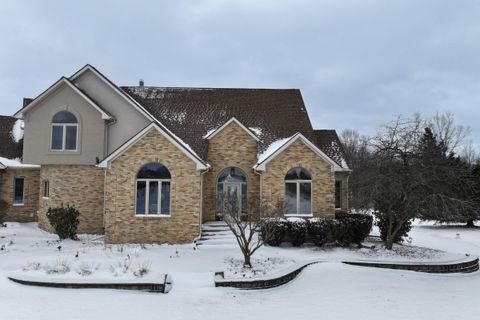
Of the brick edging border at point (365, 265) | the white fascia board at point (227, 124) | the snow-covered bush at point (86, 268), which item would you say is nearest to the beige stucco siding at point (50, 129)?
the white fascia board at point (227, 124)

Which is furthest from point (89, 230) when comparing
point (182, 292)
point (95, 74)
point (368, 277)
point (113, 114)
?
point (368, 277)

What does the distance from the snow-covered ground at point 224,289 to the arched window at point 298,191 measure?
2989 mm

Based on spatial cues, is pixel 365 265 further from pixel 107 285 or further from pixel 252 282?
pixel 107 285

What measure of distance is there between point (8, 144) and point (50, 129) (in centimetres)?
624

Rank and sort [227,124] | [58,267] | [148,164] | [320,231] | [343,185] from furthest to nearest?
[343,185]
[227,124]
[148,164]
[320,231]
[58,267]

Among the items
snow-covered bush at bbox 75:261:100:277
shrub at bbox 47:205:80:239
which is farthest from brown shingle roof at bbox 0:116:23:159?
snow-covered bush at bbox 75:261:100:277

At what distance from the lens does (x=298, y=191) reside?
19531 mm

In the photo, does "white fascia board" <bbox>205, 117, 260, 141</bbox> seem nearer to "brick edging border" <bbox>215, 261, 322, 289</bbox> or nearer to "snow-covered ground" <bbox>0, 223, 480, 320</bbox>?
"snow-covered ground" <bbox>0, 223, 480, 320</bbox>

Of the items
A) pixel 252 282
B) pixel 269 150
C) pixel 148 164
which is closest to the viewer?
pixel 252 282

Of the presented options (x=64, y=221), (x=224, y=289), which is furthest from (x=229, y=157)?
(x=224, y=289)

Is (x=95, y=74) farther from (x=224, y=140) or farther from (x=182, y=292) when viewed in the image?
(x=182, y=292)

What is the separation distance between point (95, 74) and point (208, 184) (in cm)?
843

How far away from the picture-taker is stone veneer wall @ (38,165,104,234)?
20.7m

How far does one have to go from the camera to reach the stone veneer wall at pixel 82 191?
20.7m
